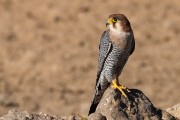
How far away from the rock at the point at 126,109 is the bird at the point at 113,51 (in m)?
0.57

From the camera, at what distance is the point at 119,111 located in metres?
7.99

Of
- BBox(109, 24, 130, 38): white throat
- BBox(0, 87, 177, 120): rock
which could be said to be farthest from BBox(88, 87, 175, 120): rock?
BBox(109, 24, 130, 38): white throat

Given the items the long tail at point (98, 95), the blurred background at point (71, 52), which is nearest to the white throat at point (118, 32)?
the long tail at point (98, 95)

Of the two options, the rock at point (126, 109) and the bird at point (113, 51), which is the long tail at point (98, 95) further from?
the rock at point (126, 109)

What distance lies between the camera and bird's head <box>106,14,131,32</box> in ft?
29.7

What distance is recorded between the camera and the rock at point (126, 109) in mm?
7914

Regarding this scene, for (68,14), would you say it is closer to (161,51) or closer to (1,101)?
(161,51)

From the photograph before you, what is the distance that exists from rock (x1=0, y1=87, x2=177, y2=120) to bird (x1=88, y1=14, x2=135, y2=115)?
23.0 inches

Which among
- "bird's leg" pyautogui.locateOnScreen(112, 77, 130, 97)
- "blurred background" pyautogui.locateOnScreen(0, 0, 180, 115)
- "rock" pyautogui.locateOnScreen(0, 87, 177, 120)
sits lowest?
"rock" pyautogui.locateOnScreen(0, 87, 177, 120)

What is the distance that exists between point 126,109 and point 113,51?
146 centimetres

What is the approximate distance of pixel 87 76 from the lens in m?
17.2

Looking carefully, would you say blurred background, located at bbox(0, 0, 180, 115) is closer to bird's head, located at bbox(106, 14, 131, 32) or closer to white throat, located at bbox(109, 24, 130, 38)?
white throat, located at bbox(109, 24, 130, 38)

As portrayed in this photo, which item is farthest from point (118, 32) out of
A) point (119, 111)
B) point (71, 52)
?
point (71, 52)

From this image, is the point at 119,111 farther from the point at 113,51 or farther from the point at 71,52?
the point at 71,52
